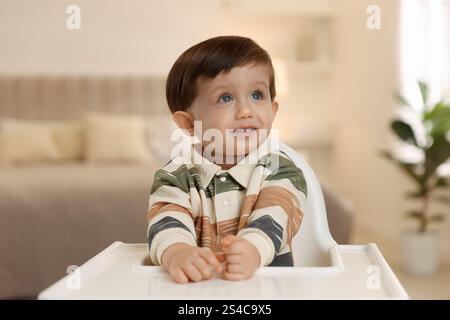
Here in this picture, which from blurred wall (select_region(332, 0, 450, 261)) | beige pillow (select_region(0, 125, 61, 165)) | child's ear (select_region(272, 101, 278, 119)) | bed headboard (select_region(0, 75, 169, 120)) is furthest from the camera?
blurred wall (select_region(332, 0, 450, 261))

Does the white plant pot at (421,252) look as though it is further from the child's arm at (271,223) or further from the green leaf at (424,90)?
the child's arm at (271,223)

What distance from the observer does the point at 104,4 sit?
56 centimetres

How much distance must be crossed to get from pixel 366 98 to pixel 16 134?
1685 mm

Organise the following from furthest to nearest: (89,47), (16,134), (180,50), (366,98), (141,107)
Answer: (366,98), (16,134), (141,107), (89,47), (180,50)

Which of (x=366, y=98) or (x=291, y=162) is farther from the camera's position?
(x=366, y=98)

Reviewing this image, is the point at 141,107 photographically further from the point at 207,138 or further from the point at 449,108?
the point at 449,108

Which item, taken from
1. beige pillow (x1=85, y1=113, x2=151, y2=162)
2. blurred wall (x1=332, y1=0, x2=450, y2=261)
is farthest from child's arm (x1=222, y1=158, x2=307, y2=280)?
blurred wall (x1=332, y1=0, x2=450, y2=261)

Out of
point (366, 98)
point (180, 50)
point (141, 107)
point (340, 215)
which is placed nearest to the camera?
point (180, 50)

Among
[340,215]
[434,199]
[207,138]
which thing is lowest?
[434,199]

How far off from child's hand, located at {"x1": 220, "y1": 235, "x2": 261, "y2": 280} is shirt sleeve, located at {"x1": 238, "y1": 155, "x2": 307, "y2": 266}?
2 cm

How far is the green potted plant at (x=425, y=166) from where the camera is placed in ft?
7.71

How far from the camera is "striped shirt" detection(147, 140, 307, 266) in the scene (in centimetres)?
54

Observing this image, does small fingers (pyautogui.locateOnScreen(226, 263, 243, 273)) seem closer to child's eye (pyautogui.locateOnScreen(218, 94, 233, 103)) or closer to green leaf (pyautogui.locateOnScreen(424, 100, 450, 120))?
child's eye (pyautogui.locateOnScreen(218, 94, 233, 103))

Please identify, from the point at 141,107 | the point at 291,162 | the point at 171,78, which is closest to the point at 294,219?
the point at 291,162
